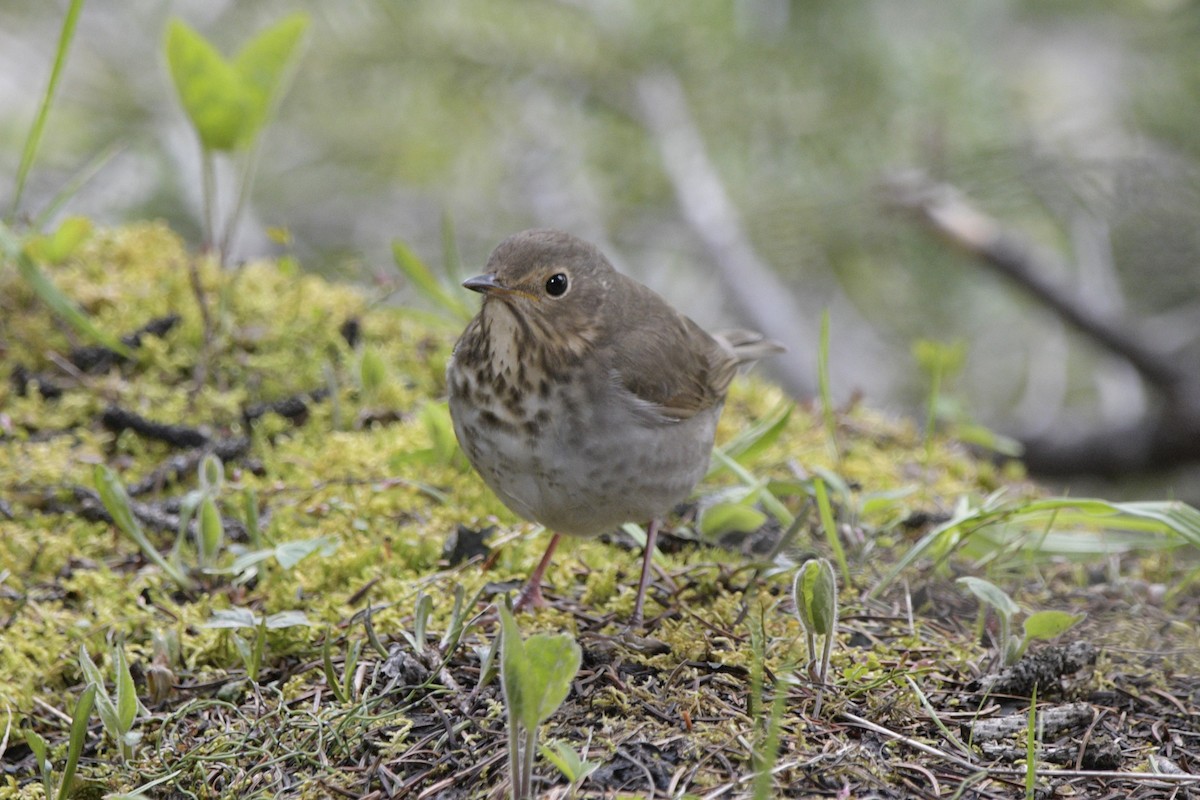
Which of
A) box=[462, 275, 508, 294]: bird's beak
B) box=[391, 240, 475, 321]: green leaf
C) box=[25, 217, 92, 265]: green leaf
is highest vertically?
box=[25, 217, 92, 265]: green leaf

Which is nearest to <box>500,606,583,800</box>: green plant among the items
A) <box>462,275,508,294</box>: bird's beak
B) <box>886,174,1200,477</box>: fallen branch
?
<box>462,275,508,294</box>: bird's beak

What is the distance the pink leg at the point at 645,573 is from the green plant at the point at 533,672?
94 cm

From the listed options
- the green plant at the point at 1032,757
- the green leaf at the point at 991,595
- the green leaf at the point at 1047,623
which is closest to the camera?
the green plant at the point at 1032,757

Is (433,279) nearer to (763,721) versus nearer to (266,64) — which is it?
(266,64)

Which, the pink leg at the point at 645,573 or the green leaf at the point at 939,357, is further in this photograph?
the green leaf at the point at 939,357

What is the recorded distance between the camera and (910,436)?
452 centimetres

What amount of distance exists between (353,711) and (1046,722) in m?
1.47

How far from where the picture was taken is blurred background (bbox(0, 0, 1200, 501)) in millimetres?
5648

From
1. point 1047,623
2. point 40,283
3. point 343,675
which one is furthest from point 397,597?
point 40,283

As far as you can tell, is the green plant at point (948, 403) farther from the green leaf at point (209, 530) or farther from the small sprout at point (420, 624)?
the green leaf at point (209, 530)

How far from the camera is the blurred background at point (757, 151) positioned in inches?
222

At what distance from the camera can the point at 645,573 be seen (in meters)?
2.98

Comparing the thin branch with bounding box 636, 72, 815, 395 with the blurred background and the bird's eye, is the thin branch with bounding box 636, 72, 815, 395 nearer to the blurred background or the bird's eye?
the blurred background

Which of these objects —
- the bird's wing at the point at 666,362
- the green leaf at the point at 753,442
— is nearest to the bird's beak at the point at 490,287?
the bird's wing at the point at 666,362
